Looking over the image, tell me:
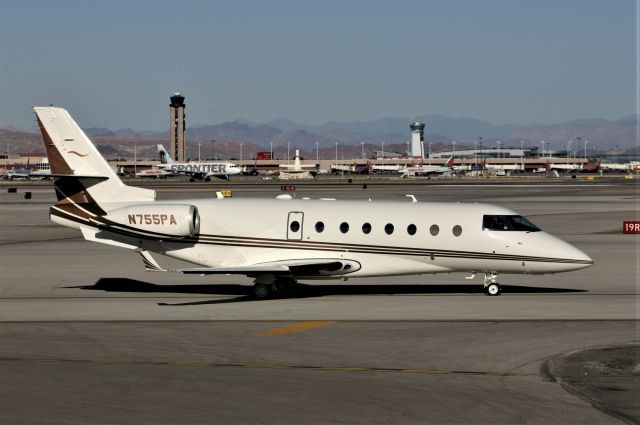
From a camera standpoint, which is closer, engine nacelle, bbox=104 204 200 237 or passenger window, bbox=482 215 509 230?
passenger window, bbox=482 215 509 230

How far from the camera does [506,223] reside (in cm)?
2859

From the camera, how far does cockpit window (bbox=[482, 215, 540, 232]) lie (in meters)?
28.5

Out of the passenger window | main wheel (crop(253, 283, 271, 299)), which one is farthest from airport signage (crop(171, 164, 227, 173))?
the passenger window

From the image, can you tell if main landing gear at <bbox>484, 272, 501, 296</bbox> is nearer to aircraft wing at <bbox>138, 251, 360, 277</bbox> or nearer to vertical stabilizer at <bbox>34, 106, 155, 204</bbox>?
aircraft wing at <bbox>138, 251, 360, 277</bbox>

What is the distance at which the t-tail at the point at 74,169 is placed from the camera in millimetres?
29922

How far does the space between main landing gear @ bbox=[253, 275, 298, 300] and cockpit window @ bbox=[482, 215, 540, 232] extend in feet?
19.8

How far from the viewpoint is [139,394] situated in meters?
16.2

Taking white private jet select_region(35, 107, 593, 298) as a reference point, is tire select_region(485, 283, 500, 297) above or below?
below

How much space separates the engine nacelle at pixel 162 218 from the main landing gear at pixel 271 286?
8.19ft

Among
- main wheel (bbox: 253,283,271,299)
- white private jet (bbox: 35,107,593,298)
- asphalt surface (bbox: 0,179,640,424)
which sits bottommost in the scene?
asphalt surface (bbox: 0,179,640,424)

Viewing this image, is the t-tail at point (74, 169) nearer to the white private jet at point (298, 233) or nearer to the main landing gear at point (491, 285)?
the white private jet at point (298, 233)

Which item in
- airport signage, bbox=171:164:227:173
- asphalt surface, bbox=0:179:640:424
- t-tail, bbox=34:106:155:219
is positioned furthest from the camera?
airport signage, bbox=171:164:227:173

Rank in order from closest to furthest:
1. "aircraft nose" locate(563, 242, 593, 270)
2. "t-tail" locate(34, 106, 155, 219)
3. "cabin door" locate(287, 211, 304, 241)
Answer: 1. "aircraft nose" locate(563, 242, 593, 270)
2. "cabin door" locate(287, 211, 304, 241)
3. "t-tail" locate(34, 106, 155, 219)

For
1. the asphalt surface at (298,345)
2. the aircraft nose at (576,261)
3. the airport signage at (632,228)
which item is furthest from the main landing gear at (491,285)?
the airport signage at (632,228)
